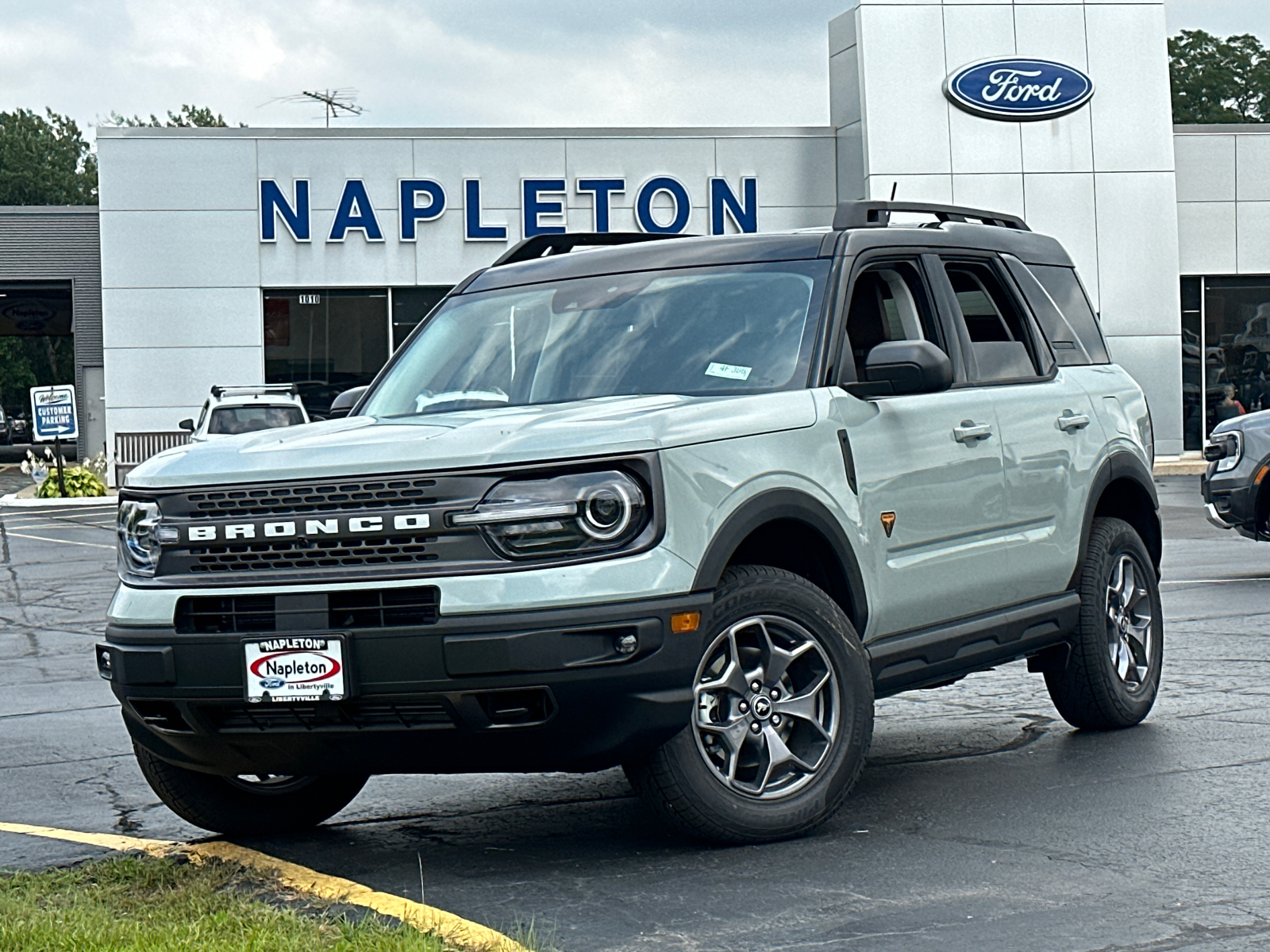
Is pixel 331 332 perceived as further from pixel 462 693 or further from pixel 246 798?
pixel 462 693

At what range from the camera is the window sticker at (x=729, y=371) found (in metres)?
6.09

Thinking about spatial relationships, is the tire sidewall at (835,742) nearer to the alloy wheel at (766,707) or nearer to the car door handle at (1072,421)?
the alloy wheel at (766,707)

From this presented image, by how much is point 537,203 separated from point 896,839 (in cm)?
2889

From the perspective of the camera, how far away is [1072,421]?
286 inches

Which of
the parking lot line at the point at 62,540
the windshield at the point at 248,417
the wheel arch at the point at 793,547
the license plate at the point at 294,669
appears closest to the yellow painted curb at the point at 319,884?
the license plate at the point at 294,669

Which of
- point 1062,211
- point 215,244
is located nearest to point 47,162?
point 215,244

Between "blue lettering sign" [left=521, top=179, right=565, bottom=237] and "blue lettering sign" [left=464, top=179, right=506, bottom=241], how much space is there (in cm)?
51

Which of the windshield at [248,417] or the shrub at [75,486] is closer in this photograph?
the windshield at [248,417]

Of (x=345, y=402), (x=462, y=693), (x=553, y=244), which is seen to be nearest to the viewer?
(x=462, y=693)

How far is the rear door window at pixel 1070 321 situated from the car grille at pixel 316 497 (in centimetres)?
340

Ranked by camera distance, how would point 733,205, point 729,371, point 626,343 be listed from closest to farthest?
point 729,371 < point 626,343 < point 733,205

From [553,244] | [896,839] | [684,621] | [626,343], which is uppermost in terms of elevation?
[553,244]

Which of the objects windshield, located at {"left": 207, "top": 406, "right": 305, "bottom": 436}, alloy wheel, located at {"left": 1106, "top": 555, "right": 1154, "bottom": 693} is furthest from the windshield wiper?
windshield, located at {"left": 207, "top": 406, "right": 305, "bottom": 436}

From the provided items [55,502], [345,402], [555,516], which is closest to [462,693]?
[555,516]
